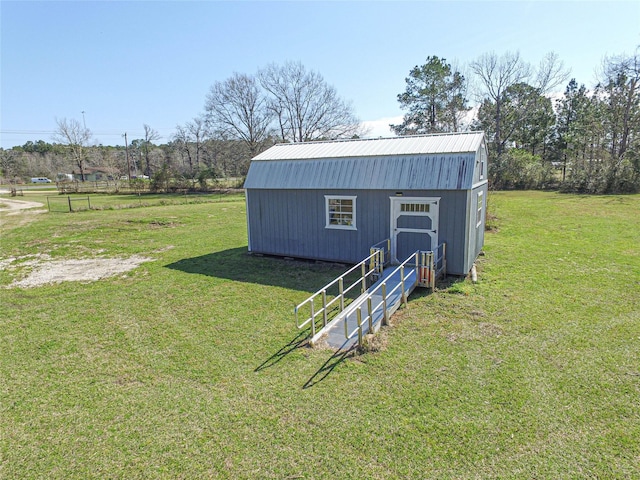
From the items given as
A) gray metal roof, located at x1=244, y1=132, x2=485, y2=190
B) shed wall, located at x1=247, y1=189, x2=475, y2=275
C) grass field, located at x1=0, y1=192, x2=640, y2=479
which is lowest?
grass field, located at x1=0, y1=192, x2=640, y2=479

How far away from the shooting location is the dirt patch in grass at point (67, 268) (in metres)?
10.2

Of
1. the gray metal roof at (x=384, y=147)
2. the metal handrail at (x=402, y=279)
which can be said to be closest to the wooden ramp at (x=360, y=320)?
the metal handrail at (x=402, y=279)

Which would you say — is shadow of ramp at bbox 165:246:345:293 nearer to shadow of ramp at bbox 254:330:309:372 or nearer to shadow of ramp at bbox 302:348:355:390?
shadow of ramp at bbox 254:330:309:372

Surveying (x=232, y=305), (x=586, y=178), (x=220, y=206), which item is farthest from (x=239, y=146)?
(x=232, y=305)

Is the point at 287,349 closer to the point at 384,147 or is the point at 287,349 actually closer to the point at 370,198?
the point at 370,198

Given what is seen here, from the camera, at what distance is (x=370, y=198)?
1005cm

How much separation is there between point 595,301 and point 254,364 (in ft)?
23.6

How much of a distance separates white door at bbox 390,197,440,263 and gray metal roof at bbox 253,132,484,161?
1360 millimetres

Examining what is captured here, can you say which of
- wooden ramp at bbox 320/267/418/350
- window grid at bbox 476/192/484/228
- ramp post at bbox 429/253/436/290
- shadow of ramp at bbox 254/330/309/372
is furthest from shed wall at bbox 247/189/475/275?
shadow of ramp at bbox 254/330/309/372

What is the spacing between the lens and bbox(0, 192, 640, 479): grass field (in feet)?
12.6

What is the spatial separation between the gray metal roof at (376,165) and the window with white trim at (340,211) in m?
0.34

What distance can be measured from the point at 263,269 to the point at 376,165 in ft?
14.5

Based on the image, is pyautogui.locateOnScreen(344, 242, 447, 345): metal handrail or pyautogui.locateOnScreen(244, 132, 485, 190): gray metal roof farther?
pyautogui.locateOnScreen(244, 132, 485, 190): gray metal roof

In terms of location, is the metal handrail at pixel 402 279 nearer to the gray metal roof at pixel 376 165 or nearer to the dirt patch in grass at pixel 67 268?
the gray metal roof at pixel 376 165
